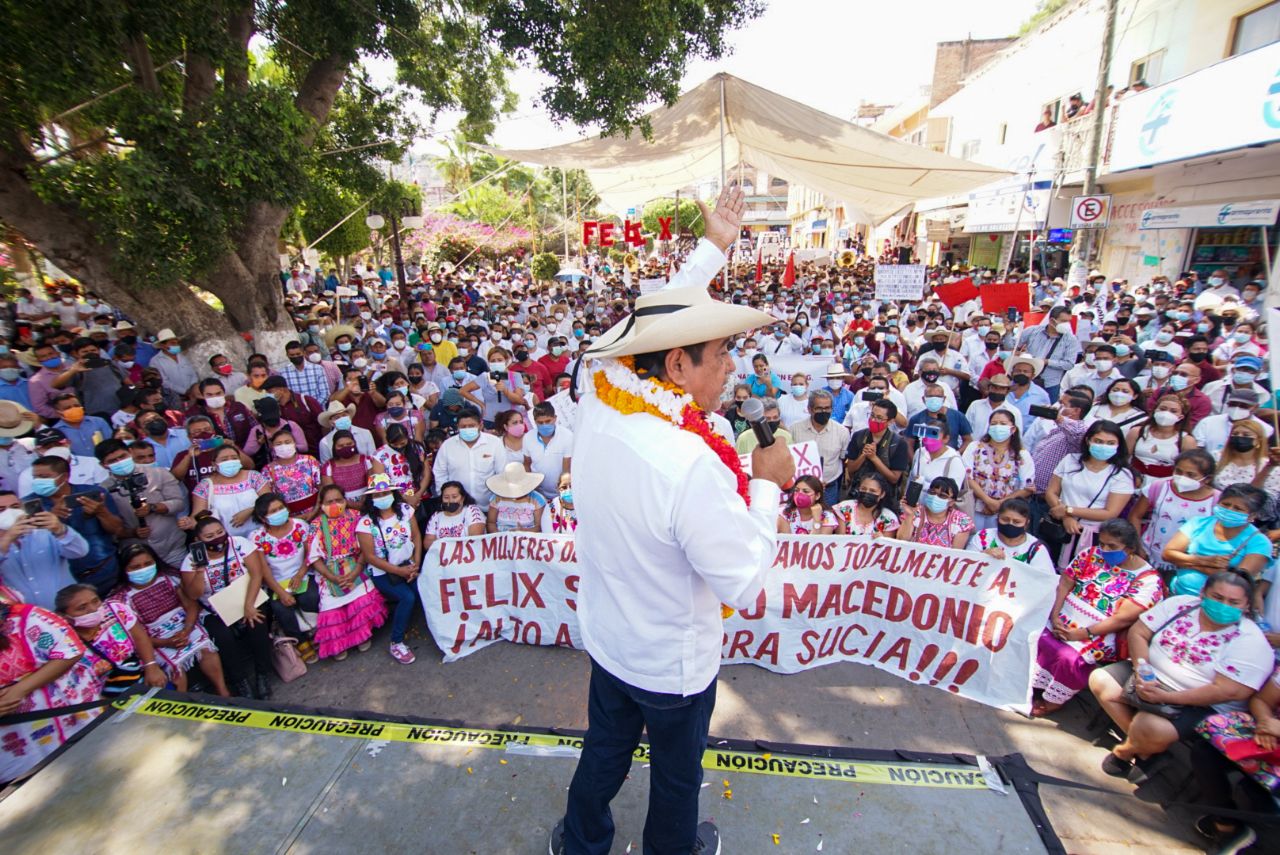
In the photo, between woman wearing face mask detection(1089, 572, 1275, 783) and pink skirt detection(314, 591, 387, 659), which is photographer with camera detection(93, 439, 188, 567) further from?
woman wearing face mask detection(1089, 572, 1275, 783)

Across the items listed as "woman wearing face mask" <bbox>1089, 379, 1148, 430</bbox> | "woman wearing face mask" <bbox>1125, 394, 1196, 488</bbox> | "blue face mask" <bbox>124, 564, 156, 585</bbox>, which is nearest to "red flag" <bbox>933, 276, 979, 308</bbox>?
"woman wearing face mask" <bbox>1089, 379, 1148, 430</bbox>

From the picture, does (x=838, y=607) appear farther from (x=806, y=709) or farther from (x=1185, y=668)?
(x=1185, y=668)

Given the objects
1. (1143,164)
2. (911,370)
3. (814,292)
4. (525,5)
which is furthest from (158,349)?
(1143,164)

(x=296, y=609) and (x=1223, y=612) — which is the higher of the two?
(x=1223, y=612)

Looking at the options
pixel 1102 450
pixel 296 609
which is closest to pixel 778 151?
pixel 1102 450

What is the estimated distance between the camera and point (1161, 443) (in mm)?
5355

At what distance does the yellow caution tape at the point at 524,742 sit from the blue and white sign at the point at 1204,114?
1421 centimetres

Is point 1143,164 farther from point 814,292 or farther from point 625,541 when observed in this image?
point 625,541

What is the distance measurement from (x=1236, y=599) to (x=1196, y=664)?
44 cm

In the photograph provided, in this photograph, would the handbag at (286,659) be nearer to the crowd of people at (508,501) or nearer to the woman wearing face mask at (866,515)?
the crowd of people at (508,501)

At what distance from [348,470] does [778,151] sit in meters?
9.54

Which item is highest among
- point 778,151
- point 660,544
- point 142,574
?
point 778,151

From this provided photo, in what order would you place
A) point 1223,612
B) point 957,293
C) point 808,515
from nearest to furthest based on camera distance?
point 1223,612, point 808,515, point 957,293

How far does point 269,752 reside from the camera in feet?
9.95
